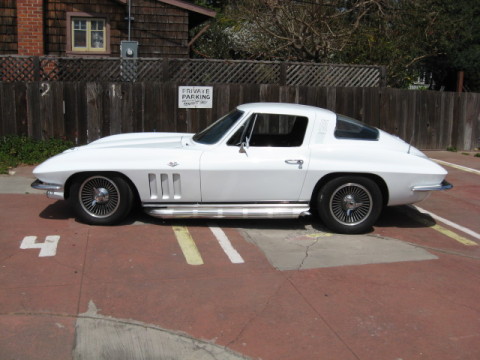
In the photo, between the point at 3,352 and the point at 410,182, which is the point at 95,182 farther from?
the point at 410,182

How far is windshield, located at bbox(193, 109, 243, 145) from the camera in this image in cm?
693

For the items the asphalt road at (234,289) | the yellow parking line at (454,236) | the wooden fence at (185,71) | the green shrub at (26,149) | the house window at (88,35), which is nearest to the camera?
the asphalt road at (234,289)

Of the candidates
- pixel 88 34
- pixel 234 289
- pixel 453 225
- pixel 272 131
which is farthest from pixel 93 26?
pixel 234 289

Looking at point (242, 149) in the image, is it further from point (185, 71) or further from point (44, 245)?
point (185, 71)

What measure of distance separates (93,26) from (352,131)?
10239mm

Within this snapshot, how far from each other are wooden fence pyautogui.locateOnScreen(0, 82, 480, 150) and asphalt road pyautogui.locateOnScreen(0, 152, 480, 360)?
13.3ft

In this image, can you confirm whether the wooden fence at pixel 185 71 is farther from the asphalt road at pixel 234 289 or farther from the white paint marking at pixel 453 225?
the white paint marking at pixel 453 225

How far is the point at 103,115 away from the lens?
11484mm

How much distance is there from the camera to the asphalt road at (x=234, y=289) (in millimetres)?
4137

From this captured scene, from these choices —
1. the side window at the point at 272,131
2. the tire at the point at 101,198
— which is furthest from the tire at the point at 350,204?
the tire at the point at 101,198

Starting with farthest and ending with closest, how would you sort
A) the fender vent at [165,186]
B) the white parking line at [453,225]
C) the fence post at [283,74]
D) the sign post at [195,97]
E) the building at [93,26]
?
the building at [93,26] < the fence post at [283,74] < the sign post at [195,97] < the white parking line at [453,225] < the fender vent at [165,186]

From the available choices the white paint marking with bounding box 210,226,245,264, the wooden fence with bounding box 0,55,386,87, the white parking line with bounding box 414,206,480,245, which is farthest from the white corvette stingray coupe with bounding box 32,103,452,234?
the wooden fence with bounding box 0,55,386,87

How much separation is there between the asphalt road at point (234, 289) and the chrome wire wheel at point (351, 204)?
11.2 inches

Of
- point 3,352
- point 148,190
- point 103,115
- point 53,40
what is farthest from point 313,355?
point 53,40
